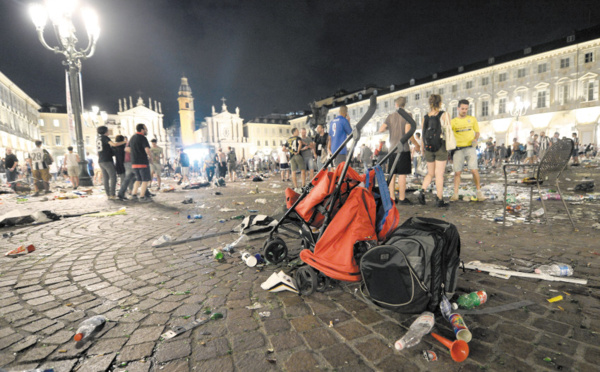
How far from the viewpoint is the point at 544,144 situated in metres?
18.2

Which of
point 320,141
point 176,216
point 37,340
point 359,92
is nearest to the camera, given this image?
point 37,340

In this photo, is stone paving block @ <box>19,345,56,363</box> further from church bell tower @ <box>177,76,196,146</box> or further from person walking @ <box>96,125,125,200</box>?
church bell tower @ <box>177,76,196,146</box>

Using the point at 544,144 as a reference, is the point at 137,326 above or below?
below

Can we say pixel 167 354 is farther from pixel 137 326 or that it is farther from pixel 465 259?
pixel 465 259

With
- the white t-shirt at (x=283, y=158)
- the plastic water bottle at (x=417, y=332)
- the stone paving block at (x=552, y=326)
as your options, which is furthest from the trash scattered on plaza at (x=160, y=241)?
the white t-shirt at (x=283, y=158)

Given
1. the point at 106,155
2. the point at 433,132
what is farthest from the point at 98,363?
the point at 106,155

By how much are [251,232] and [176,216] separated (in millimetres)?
2804

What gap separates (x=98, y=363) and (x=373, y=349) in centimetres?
160

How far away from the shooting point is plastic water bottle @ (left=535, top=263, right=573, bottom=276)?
2.41m

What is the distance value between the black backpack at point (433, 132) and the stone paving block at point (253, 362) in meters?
5.28

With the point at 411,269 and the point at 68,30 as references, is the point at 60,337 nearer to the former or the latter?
the point at 411,269

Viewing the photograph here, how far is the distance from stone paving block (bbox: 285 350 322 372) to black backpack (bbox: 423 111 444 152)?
513 centimetres

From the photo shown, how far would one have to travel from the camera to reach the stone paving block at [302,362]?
59.3 inches

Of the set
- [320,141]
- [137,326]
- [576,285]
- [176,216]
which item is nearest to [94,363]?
[137,326]
